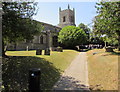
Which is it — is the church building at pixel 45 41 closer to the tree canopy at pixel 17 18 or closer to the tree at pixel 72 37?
the tree at pixel 72 37

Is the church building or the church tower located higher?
the church tower

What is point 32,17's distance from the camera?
10523 millimetres

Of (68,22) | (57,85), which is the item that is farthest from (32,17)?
(68,22)

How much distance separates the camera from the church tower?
63.8 metres

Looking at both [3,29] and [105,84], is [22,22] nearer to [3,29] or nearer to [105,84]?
[3,29]

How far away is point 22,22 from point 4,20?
5.03 ft

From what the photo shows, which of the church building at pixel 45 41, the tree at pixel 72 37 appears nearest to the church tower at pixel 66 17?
Answer: the church building at pixel 45 41

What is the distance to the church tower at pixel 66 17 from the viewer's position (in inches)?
2514

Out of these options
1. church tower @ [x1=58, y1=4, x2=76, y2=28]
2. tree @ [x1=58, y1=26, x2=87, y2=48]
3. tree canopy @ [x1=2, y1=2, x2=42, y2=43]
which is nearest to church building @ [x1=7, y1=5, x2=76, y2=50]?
church tower @ [x1=58, y1=4, x2=76, y2=28]

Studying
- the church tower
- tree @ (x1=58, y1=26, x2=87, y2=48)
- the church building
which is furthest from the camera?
the church tower

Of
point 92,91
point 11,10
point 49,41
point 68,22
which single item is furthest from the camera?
point 68,22

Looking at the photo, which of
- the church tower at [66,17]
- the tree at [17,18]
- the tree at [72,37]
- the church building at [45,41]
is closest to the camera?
the tree at [17,18]

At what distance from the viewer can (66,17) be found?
64500mm

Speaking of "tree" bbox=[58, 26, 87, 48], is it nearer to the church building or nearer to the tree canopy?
the church building
